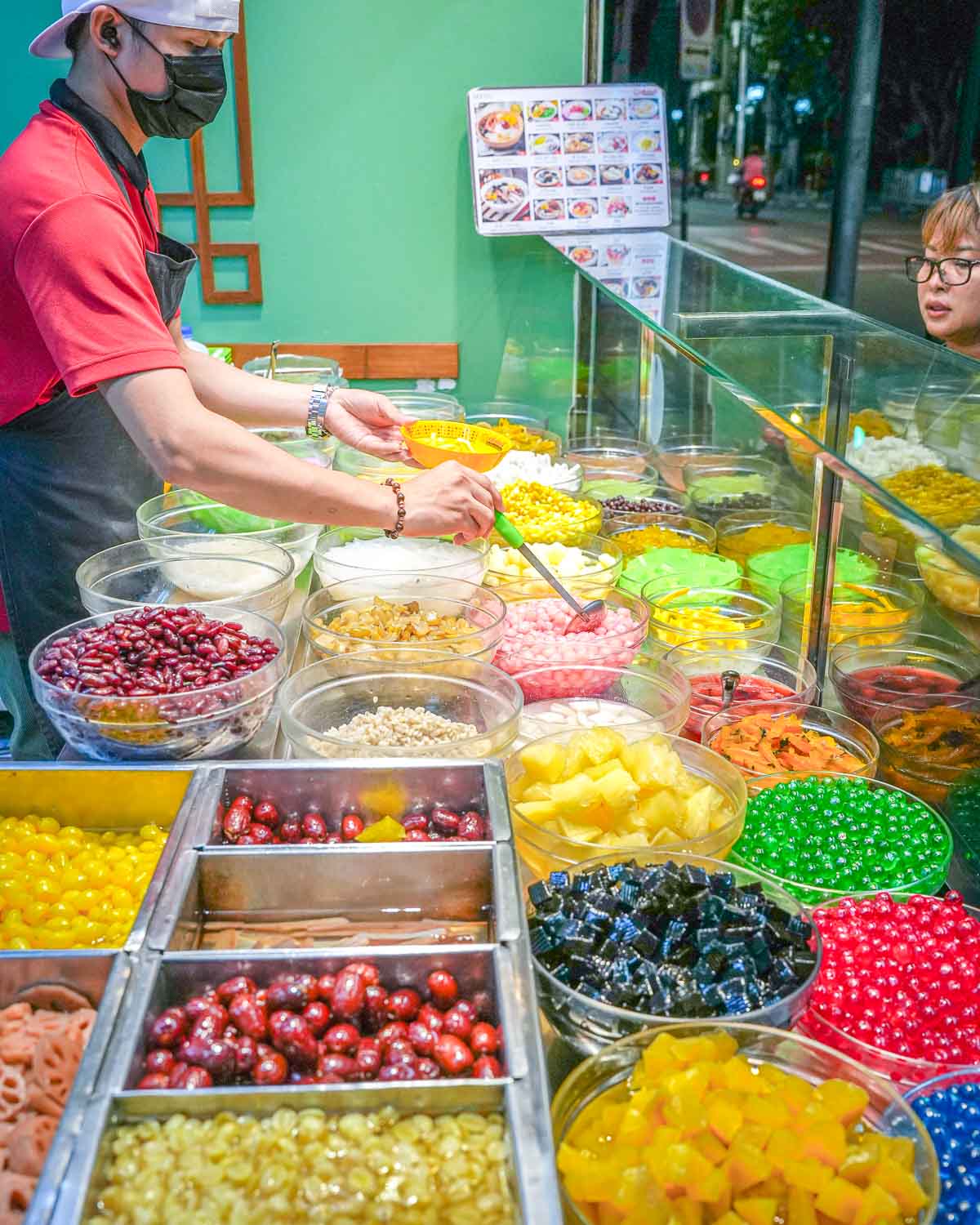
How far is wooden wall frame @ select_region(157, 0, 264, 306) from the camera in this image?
4.88 m

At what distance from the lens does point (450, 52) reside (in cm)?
496

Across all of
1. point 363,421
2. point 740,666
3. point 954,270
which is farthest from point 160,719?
point 954,270

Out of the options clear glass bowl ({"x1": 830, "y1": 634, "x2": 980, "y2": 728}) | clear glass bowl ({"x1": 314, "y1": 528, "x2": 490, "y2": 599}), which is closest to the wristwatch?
clear glass bowl ({"x1": 314, "y1": 528, "x2": 490, "y2": 599})

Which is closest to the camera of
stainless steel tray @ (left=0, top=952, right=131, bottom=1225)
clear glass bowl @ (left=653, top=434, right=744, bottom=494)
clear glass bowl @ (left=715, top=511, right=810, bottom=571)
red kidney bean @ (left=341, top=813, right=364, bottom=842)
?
stainless steel tray @ (left=0, top=952, right=131, bottom=1225)

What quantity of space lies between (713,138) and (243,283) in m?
6.43

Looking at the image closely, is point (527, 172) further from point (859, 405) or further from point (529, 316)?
point (859, 405)

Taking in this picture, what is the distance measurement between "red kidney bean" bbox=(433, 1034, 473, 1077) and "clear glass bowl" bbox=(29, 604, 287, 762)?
76 centimetres

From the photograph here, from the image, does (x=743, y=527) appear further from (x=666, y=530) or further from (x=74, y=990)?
(x=74, y=990)

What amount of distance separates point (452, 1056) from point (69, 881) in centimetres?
76

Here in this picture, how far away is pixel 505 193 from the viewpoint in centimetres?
487

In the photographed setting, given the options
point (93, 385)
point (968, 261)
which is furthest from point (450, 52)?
point (93, 385)

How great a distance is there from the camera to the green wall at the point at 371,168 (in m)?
4.91

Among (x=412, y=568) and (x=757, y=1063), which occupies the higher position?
(x=412, y=568)

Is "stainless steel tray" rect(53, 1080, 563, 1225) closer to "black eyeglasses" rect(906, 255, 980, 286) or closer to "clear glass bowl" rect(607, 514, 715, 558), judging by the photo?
"clear glass bowl" rect(607, 514, 715, 558)
